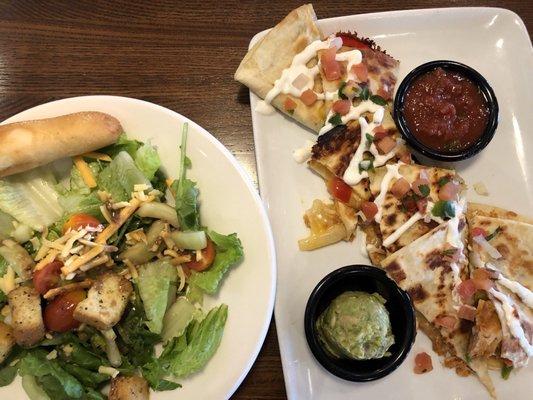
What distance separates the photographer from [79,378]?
221cm

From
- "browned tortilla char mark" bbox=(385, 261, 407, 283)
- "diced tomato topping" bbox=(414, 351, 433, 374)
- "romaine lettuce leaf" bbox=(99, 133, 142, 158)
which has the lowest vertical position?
"diced tomato topping" bbox=(414, 351, 433, 374)

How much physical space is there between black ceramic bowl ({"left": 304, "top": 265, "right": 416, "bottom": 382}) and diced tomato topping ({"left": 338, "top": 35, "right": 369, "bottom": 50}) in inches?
49.1

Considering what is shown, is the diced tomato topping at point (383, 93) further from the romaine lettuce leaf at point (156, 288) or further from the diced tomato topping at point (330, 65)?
the romaine lettuce leaf at point (156, 288)

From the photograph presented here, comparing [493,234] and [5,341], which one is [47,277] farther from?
[493,234]

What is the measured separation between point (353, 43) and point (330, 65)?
0.25 metres

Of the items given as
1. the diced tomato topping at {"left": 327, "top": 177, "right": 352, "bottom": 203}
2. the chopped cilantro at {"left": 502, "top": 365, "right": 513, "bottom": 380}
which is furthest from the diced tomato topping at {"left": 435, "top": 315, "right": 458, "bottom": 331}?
the diced tomato topping at {"left": 327, "top": 177, "right": 352, "bottom": 203}

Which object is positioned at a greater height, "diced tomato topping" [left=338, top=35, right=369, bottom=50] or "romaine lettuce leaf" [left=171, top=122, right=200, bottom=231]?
"diced tomato topping" [left=338, top=35, right=369, bottom=50]

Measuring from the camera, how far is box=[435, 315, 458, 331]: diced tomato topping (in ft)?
7.97

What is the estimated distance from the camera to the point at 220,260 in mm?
2250

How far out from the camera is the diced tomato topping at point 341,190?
2623 mm

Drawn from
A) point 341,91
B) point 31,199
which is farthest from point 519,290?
point 31,199

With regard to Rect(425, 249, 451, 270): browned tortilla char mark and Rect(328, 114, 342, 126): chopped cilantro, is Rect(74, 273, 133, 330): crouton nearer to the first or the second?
Rect(328, 114, 342, 126): chopped cilantro

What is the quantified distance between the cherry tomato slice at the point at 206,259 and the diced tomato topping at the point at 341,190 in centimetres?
76

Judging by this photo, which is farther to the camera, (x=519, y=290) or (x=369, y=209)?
(x=369, y=209)
